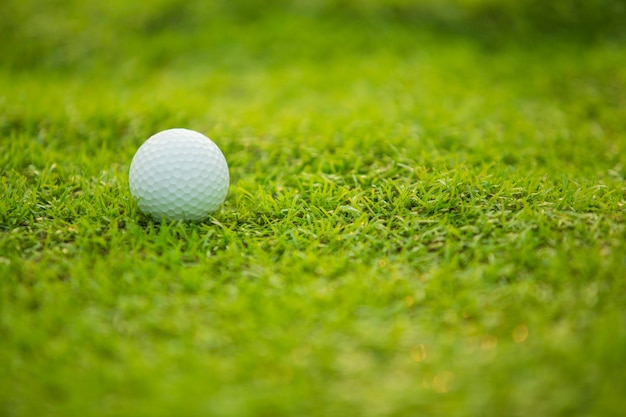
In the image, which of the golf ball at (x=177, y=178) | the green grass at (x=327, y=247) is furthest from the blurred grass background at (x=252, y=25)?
the golf ball at (x=177, y=178)

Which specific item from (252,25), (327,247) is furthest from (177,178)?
(252,25)

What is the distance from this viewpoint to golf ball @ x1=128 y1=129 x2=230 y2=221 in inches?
110

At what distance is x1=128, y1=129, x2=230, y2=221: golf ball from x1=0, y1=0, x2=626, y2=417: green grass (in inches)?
5.0

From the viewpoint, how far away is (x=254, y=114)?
462cm

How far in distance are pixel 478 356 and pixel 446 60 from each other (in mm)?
4560

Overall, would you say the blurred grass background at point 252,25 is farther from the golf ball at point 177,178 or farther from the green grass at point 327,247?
the golf ball at point 177,178

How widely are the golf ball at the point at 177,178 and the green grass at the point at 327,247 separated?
13 cm

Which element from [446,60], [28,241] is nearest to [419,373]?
[28,241]

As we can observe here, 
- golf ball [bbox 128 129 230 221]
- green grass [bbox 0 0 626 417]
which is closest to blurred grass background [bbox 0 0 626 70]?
green grass [bbox 0 0 626 417]

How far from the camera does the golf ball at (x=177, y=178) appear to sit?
281cm

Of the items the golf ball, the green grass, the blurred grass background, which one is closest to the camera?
the green grass

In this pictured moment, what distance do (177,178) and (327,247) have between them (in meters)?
0.98

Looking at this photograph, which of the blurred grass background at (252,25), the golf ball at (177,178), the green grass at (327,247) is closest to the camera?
the green grass at (327,247)

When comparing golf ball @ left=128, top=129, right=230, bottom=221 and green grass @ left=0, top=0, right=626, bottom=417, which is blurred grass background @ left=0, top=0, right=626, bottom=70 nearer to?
green grass @ left=0, top=0, right=626, bottom=417
